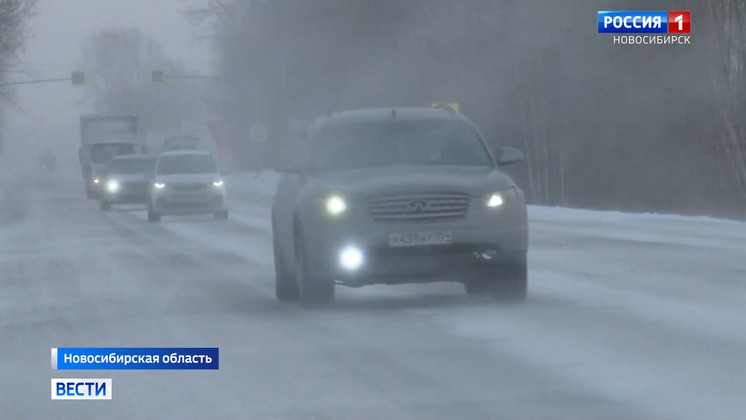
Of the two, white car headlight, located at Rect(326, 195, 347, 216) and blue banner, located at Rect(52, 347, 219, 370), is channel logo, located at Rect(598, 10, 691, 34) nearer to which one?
white car headlight, located at Rect(326, 195, 347, 216)

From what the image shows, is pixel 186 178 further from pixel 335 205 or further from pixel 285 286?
pixel 335 205

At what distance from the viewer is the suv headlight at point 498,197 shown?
43.4ft

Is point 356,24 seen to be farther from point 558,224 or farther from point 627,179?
point 558,224

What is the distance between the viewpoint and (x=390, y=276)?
42.7 ft

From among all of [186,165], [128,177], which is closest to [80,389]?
[186,165]

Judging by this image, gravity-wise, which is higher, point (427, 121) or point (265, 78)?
point (265, 78)

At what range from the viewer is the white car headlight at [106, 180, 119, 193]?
145ft

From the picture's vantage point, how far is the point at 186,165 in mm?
36875

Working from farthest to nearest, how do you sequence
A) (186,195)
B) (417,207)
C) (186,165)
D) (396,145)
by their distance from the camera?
1. (186,165)
2. (186,195)
3. (396,145)
4. (417,207)

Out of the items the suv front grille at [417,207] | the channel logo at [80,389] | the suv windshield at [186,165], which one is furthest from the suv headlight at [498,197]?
the suv windshield at [186,165]

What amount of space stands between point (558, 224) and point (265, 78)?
44.8m

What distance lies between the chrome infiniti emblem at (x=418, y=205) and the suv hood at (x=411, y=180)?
4.0 inches

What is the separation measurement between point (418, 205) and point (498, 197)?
699 millimetres

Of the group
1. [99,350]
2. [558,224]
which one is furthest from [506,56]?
[99,350]
